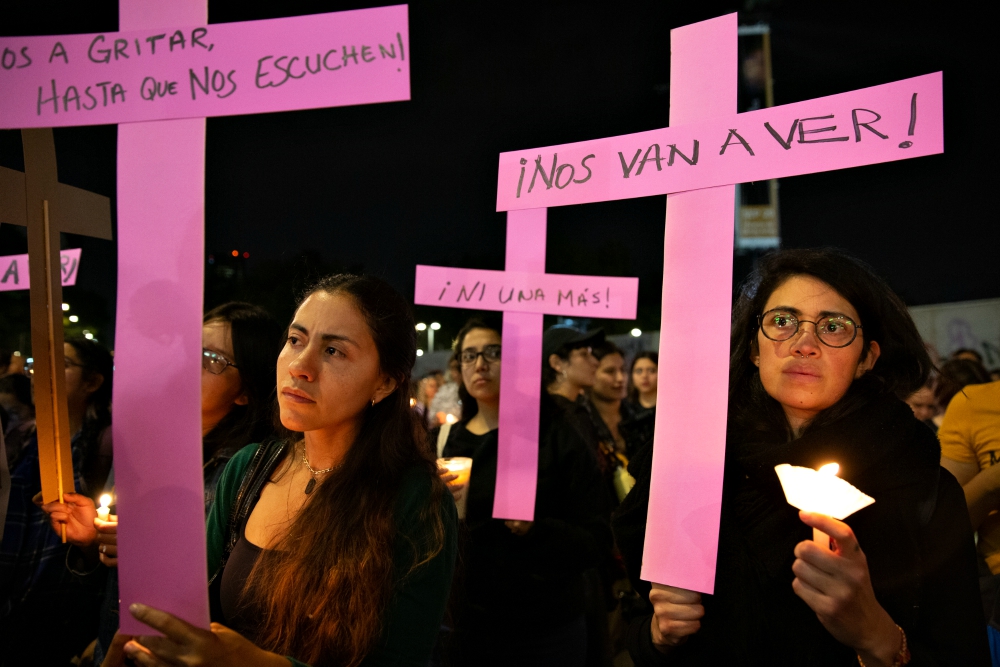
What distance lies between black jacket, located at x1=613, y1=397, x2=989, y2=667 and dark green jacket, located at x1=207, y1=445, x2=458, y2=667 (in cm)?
49

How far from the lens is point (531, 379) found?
8.48ft

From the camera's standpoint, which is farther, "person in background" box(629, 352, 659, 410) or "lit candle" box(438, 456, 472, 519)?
"person in background" box(629, 352, 659, 410)

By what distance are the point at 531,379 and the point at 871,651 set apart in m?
1.52

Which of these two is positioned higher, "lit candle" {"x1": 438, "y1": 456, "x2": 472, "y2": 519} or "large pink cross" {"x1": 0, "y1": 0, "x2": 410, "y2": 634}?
"large pink cross" {"x1": 0, "y1": 0, "x2": 410, "y2": 634}

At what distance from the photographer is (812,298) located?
1570 mm

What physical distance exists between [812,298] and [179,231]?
4.59ft

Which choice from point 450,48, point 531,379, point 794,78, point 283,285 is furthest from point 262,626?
point 794,78

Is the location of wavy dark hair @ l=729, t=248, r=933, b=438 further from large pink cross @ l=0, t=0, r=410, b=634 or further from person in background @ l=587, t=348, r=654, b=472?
person in background @ l=587, t=348, r=654, b=472

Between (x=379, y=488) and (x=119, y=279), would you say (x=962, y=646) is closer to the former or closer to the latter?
(x=379, y=488)

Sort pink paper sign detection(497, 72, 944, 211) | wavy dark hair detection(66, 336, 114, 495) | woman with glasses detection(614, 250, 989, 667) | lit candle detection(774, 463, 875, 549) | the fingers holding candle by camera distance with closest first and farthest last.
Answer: lit candle detection(774, 463, 875, 549) < pink paper sign detection(497, 72, 944, 211) < woman with glasses detection(614, 250, 989, 667) < the fingers holding candle < wavy dark hair detection(66, 336, 114, 495)

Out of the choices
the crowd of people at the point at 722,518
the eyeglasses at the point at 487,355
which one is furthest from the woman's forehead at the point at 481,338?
the crowd of people at the point at 722,518

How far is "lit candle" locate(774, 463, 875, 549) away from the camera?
3.39 ft

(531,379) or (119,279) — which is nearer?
(119,279)

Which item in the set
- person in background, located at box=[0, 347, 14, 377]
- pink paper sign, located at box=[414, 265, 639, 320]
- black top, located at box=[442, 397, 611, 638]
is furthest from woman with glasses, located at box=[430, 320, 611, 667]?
person in background, located at box=[0, 347, 14, 377]
